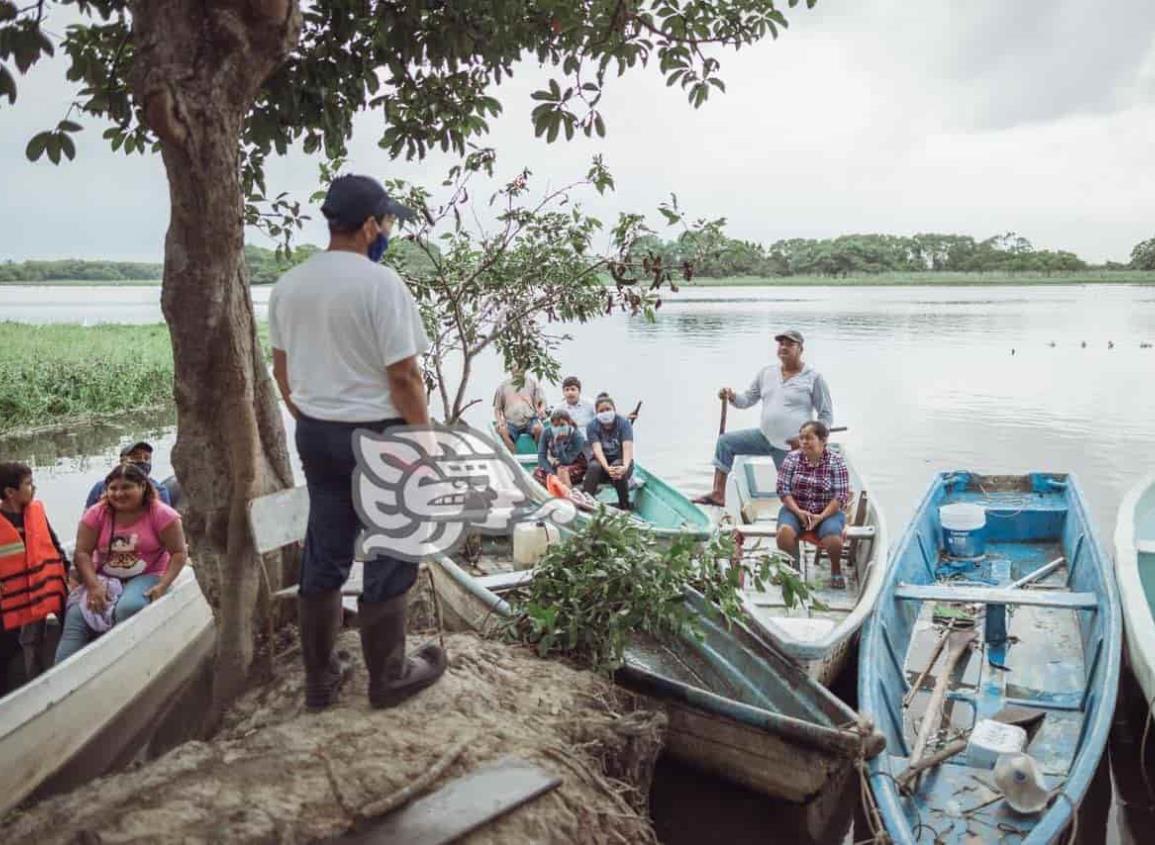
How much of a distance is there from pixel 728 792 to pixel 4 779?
339 cm

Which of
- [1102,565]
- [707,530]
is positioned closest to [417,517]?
[707,530]

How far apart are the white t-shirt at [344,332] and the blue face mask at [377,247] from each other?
4.4 inches

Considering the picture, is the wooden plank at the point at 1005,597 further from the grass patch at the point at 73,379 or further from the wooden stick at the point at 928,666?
the grass patch at the point at 73,379

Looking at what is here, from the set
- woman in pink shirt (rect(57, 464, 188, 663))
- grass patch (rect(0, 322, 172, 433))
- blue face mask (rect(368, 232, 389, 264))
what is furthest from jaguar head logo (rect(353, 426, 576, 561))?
grass patch (rect(0, 322, 172, 433))

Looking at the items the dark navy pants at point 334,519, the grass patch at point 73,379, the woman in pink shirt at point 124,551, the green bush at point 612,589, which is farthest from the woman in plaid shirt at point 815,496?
the grass patch at point 73,379

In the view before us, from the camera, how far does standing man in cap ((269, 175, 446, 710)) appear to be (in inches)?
111

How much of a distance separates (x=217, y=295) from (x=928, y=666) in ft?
14.4

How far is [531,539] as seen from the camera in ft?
21.9

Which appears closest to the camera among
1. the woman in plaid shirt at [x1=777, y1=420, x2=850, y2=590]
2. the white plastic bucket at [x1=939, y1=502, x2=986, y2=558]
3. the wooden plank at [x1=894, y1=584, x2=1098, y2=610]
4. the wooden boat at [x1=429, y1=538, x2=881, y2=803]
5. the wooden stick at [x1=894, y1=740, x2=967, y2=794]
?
the wooden boat at [x1=429, y1=538, x2=881, y2=803]

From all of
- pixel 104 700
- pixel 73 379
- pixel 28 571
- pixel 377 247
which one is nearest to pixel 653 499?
pixel 104 700

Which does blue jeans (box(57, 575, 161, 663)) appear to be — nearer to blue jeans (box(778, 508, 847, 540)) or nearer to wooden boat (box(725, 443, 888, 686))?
wooden boat (box(725, 443, 888, 686))

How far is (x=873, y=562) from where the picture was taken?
19.5ft

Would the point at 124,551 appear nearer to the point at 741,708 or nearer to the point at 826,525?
the point at 741,708

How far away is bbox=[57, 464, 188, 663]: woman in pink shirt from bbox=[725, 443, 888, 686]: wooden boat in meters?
3.31
